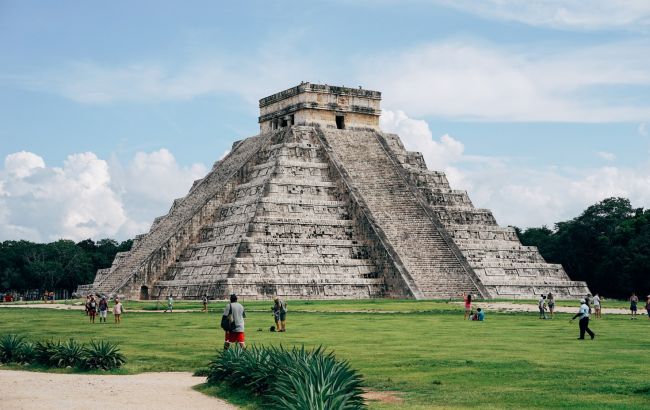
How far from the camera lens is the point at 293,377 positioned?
11445 mm

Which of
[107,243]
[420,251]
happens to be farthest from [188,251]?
[107,243]

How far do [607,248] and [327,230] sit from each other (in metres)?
27.5

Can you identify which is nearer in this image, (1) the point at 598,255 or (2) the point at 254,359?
(2) the point at 254,359

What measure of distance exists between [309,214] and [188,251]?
6649mm

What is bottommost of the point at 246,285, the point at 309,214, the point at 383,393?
the point at 383,393

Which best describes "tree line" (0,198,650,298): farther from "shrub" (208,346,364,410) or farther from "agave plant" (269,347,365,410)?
"agave plant" (269,347,365,410)

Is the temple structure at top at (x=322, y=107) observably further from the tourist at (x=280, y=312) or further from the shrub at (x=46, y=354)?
the shrub at (x=46, y=354)

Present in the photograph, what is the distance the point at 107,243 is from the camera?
103m

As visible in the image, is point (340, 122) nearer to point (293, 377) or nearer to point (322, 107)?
point (322, 107)

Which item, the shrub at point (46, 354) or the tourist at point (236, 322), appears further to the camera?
the tourist at point (236, 322)

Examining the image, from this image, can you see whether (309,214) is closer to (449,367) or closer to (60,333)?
(60,333)

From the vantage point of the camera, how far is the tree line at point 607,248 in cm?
5962

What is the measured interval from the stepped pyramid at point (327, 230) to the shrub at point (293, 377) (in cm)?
2638

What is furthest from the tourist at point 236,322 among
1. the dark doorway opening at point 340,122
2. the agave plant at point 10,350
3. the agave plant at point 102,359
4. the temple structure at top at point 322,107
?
the dark doorway opening at point 340,122
